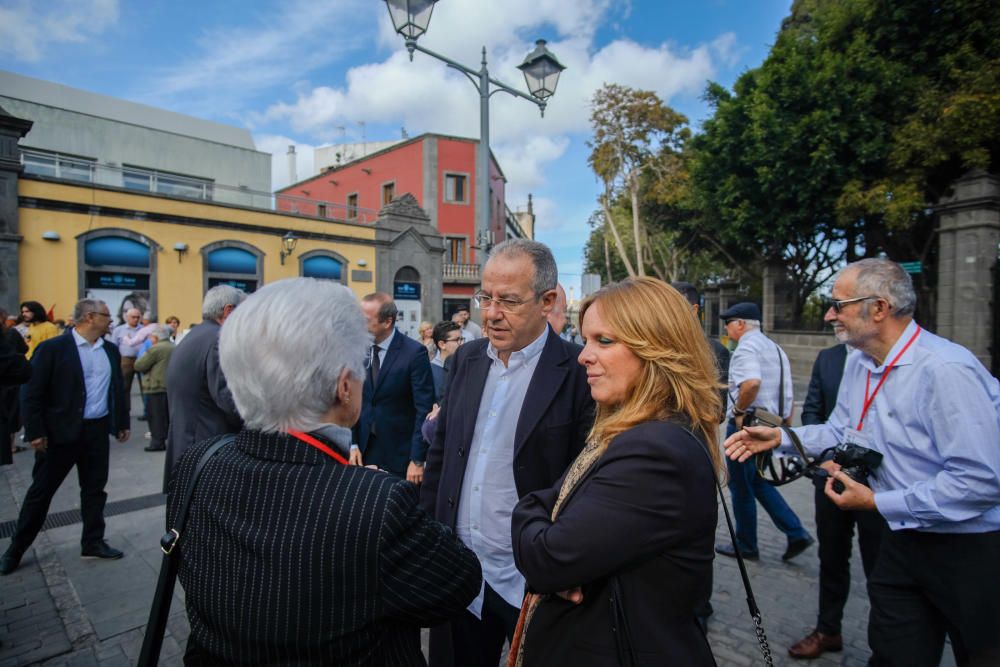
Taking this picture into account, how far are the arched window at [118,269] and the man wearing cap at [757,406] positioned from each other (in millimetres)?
17823

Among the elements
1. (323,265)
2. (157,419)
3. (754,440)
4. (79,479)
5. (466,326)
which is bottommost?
(157,419)

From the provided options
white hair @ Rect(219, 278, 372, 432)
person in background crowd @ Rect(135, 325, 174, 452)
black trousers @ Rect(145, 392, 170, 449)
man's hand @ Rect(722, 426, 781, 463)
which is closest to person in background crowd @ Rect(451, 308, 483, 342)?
person in background crowd @ Rect(135, 325, 174, 452)

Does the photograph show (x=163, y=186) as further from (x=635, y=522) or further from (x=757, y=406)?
(x=635, y=522)

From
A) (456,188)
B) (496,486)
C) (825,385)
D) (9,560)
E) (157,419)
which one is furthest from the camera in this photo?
(456,188)

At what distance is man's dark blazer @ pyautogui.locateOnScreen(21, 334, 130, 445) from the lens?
13.2 ft

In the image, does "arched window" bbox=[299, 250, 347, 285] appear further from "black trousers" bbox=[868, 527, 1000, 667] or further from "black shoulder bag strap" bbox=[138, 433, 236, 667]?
"black trousers" bbox=[868, 527, 1000, 667]

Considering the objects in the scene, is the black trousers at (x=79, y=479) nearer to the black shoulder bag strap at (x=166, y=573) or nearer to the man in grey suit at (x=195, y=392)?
the man in grey suit at (x=195, y=392)

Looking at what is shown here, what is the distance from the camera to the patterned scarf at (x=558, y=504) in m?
1.49

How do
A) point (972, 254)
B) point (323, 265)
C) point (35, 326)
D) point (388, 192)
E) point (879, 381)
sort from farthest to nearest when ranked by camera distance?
point (388, 192) < point (323, 265) < point (972, 254) < point (35, 326) < point (879, 381)

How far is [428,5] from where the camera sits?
7.49m

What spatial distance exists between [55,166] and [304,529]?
794 inches

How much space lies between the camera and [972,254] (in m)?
11.6

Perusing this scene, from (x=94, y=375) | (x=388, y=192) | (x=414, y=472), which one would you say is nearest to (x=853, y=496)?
(x=414, y=472)

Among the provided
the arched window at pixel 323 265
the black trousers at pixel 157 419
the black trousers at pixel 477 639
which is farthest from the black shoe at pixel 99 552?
the arched window at pixel 323 265
